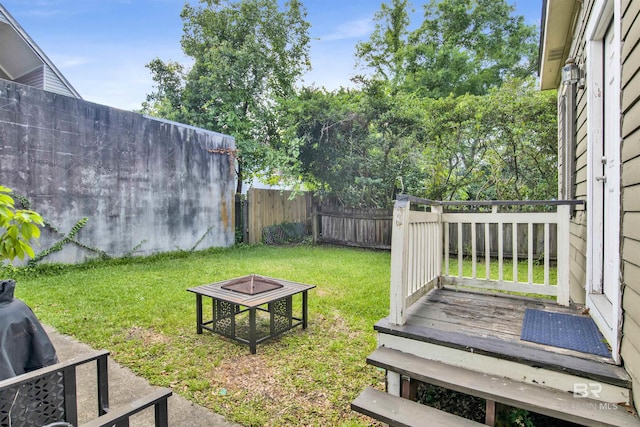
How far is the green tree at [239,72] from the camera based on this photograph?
10.6m

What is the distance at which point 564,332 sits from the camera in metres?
2.19

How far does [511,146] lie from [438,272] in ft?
17.1

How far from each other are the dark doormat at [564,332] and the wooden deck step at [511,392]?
37 centimetres

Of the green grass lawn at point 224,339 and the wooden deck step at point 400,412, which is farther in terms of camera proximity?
the green grass lawn at point 224,339

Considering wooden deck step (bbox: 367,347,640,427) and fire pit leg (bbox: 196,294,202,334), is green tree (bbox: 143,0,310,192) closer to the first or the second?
fire pit leg (bbox: 196,294,202,334)

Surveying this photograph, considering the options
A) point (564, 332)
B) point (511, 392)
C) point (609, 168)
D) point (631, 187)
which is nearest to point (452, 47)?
point (609, 168)

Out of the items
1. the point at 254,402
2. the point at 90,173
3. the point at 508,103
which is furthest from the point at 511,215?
the point at 90,173

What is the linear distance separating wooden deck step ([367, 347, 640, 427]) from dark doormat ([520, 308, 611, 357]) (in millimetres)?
373

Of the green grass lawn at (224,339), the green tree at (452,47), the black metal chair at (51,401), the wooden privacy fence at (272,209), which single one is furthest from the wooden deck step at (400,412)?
the green tree at (452,47)

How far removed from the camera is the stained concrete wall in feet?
18.4

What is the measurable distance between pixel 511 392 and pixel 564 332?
790mm

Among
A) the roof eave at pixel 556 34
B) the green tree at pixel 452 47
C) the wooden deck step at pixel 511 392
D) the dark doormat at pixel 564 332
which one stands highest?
the green tree at pixel 452 47

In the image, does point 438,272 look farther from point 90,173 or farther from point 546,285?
point 90,173

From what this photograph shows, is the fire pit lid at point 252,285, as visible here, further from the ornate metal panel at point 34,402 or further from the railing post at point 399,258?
the ornate metal panel at point 34,402
